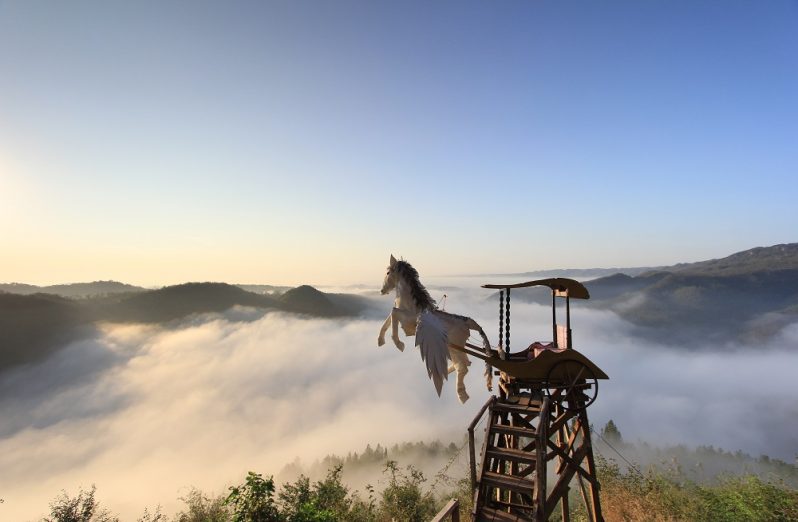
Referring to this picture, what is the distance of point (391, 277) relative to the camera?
32.2ft

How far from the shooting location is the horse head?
32.0ft

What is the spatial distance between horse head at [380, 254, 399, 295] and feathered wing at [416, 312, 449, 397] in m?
1.50

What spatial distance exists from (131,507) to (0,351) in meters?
94.4

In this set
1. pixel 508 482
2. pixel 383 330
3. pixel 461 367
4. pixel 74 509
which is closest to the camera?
pixel 508 482

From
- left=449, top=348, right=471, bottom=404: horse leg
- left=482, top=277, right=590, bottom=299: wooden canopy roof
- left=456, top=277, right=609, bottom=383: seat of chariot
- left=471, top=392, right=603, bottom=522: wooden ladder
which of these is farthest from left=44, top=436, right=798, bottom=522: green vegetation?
left=482, top=277, right=590, bottom=299: wooden canopy roof

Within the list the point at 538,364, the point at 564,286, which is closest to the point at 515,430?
the point at 538,364

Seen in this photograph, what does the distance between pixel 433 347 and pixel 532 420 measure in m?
3.59

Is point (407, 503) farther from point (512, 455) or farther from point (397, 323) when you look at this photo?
point (397, 323)

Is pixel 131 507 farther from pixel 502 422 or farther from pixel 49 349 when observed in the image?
pixel 502 422

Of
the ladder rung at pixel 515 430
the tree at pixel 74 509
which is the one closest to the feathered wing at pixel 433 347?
the ladder rung at pixel 515 430

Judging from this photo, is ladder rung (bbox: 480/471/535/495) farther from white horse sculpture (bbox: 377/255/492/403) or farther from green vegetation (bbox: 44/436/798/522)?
green vegetation (bbox: 44/436/798/522)

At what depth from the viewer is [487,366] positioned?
31.8 feet

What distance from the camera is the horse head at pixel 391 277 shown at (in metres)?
9.74

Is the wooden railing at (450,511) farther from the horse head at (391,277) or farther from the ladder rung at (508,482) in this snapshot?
the horse head at (391,277)
